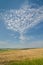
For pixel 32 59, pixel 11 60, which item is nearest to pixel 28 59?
pixel 32 59

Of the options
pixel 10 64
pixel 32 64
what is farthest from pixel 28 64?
pixel 10 64

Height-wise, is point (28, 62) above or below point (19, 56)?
below

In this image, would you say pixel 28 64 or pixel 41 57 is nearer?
pixel 28 64

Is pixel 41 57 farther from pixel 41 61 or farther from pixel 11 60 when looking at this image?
pixel 11 60

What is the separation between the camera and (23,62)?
23812 mm

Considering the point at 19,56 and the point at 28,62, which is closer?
the point at 28,62

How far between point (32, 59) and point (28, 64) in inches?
54.4

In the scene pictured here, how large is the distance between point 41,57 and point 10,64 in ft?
13.8

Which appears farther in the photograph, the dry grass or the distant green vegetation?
the dry grass

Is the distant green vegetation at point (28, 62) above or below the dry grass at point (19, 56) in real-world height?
below

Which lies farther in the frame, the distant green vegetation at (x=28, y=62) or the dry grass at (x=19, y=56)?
the dry grass at (x=19, y=56)

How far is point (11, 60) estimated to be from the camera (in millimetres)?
25203

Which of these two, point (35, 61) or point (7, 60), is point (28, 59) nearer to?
point (35, 61)

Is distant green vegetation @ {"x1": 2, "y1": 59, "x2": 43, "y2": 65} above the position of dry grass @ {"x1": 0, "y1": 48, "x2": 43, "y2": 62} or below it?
below
